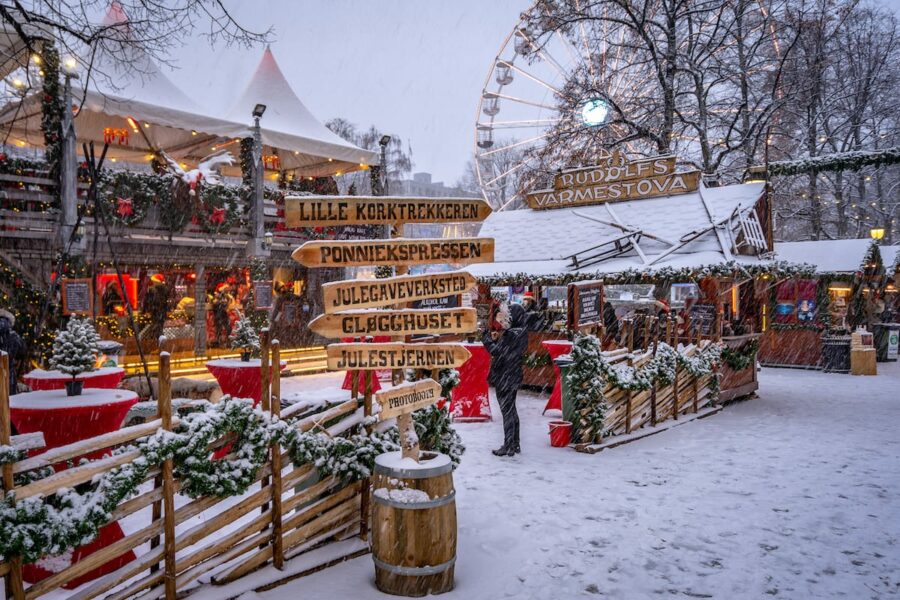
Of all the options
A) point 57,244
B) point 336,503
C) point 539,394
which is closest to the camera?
point 336,503

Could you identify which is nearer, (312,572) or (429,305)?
(312,572)

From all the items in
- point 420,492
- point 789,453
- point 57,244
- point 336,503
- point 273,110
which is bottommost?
point 789,453

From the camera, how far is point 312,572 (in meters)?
4.07

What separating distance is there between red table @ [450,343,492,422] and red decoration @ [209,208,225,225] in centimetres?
752

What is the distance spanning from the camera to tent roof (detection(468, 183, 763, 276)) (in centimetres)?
1145

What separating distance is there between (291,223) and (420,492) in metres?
1.96

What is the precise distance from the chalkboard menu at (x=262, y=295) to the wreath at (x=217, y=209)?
1.58 metres

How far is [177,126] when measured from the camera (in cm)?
1388

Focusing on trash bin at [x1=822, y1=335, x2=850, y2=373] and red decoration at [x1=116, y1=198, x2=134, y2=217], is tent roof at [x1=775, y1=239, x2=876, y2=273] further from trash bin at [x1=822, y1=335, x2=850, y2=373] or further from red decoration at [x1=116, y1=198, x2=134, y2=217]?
red decoration at [x1=116, y1=198, x2=134, y2=217]

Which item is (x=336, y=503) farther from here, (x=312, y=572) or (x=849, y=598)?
(x=849, y=598)

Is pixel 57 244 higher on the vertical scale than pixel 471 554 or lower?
higher

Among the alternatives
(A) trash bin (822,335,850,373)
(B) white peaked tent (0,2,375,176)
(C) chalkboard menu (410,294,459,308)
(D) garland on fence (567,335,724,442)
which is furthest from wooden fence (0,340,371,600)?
(A) trash bin (822,335,850,373)

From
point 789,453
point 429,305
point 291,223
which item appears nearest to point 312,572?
point 291,223

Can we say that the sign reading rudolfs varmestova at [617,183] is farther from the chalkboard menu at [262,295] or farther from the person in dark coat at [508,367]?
the person in dark coat at [508,367]
